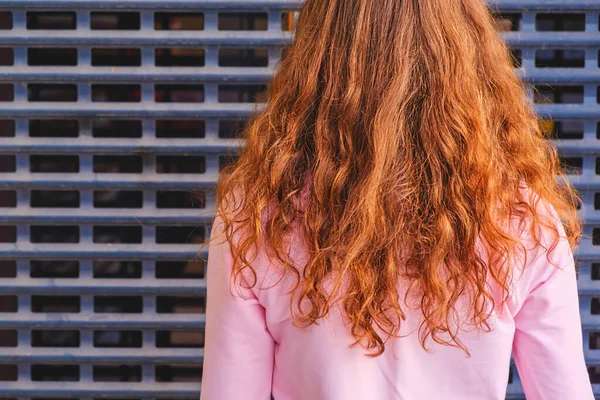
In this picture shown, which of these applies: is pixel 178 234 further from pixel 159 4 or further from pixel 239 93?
pixel 159 4

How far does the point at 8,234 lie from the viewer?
8.25 ft

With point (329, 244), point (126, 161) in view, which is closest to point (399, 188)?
point (329, 244)

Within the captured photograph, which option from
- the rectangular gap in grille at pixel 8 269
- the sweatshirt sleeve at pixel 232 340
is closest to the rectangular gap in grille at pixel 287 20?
the sweatshirt sleeve at pixel 232 340

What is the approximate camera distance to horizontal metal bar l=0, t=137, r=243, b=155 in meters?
2.43

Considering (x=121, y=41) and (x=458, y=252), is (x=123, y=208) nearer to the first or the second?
(x=121, y=41)

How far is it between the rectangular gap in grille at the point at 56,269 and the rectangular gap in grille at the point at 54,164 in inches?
14.2

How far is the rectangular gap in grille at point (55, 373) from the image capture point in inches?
101

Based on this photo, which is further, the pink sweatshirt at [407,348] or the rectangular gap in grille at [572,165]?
the rectangular gap in grille at [572,165]

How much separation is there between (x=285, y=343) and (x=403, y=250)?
35 centimetres

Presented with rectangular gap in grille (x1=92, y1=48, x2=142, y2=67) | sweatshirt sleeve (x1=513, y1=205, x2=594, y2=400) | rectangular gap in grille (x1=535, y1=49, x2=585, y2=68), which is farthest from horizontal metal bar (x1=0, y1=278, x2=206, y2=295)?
rectangular gap in grille (x1=535, y1=49, x2=585, y2=68)

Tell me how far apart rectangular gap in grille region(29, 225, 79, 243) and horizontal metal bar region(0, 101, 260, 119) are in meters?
0.44

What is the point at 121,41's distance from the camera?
241cm

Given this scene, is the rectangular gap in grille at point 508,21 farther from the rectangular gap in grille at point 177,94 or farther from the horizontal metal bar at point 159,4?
the rectangular gap in grille at point 177,94

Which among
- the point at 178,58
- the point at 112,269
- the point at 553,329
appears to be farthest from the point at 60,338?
the point at 553,329
